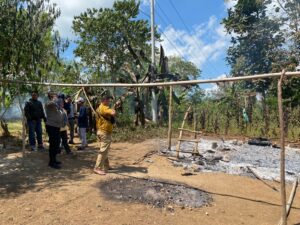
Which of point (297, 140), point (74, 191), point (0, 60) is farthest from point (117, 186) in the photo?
point (297, 140)

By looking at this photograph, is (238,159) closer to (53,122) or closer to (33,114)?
(53,122)

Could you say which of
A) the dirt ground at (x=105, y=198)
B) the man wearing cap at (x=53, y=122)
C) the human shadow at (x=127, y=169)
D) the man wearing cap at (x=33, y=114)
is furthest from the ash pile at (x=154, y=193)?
the man wearing cap at (x=33, y=114)

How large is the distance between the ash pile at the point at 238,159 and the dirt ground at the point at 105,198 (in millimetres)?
509

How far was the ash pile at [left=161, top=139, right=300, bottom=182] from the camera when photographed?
8742 millimetres

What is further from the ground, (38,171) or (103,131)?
(103,131)

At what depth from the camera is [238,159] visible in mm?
10039

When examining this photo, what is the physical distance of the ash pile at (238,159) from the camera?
8.74 m

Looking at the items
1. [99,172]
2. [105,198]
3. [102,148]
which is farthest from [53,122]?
[105,198]

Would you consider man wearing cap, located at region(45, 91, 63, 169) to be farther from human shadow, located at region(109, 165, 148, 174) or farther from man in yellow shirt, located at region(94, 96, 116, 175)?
human shadow, located at region(109, 165, 148, 174)

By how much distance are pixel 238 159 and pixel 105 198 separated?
16.1 ft

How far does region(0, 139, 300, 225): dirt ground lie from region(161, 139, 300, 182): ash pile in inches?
20.0

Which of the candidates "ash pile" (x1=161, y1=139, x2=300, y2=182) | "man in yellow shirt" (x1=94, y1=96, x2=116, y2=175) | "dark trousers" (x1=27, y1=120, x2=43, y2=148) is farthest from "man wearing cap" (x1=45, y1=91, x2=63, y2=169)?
"ash pile" (x1=161, y1=139, x2=300, y2=182)

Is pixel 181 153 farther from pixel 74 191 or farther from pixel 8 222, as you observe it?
pixel 8 222

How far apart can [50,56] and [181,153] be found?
4.81 metres
